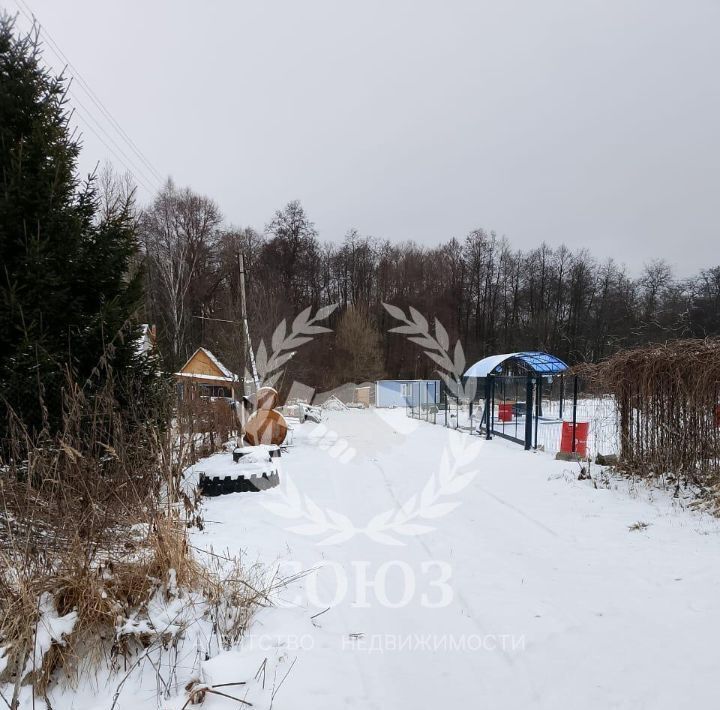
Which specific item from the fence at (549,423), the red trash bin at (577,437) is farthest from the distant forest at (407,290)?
the red trash bin at (577,437)

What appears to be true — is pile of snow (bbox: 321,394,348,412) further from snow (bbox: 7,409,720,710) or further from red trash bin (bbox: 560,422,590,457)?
snow (bbox: 7,409,720,710)

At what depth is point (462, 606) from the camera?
11.3 ft

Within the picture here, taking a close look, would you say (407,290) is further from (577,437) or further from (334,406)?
(577,437)

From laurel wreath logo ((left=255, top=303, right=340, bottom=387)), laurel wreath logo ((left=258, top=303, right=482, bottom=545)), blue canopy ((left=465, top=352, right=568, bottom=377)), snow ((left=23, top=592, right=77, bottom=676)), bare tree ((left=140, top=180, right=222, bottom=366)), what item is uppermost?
bare tree ((left=140, top=180, right=222, bottom=366))

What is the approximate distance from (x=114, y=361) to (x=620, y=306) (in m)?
43.0

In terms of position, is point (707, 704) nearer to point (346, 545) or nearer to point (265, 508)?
point (346, 545)

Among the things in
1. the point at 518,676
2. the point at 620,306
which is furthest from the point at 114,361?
the point at 620,306

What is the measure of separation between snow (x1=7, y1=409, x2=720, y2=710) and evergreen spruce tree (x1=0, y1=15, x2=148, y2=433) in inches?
89.4

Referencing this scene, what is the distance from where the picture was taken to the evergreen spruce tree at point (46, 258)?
175 inches

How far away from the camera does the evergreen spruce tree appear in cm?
446

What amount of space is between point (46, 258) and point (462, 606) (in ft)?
16.4

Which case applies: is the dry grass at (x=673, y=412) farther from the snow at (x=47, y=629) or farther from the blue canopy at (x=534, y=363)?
the snow at (x=47, y=629)

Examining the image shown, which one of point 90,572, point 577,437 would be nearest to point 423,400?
point 577,437

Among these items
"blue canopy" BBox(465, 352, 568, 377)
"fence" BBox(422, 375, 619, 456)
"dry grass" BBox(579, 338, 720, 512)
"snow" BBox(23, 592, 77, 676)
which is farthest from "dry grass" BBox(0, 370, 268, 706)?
"blue canopy" BBox(465, 352, 568, 377)
